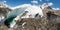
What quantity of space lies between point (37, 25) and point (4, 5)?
342 cm

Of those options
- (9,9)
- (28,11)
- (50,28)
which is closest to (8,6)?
(9,9)

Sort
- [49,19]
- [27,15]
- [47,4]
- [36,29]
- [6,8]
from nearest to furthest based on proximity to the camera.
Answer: [36,29] → [49,19] → [27,15] → [6,8] → [47,4]

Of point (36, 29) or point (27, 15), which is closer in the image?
point (36, 29)

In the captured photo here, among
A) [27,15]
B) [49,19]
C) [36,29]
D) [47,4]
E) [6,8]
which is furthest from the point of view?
[47,4]

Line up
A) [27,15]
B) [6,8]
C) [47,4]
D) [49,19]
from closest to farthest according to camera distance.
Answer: [49,19]
[27,15]
[6,8]
[47,4]

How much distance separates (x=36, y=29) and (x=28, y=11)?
1892mm

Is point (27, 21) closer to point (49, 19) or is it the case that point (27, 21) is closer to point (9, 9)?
point (49, 19)

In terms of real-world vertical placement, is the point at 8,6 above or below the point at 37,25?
above

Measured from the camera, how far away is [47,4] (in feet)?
37.9

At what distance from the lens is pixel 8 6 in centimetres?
938

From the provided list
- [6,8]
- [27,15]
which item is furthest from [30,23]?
[6,8]

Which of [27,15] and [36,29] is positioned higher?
A: [27,15]

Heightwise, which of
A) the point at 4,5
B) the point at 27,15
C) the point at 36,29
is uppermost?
the point at 4,5

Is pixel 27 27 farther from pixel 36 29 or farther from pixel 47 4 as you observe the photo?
pixel 47 4
